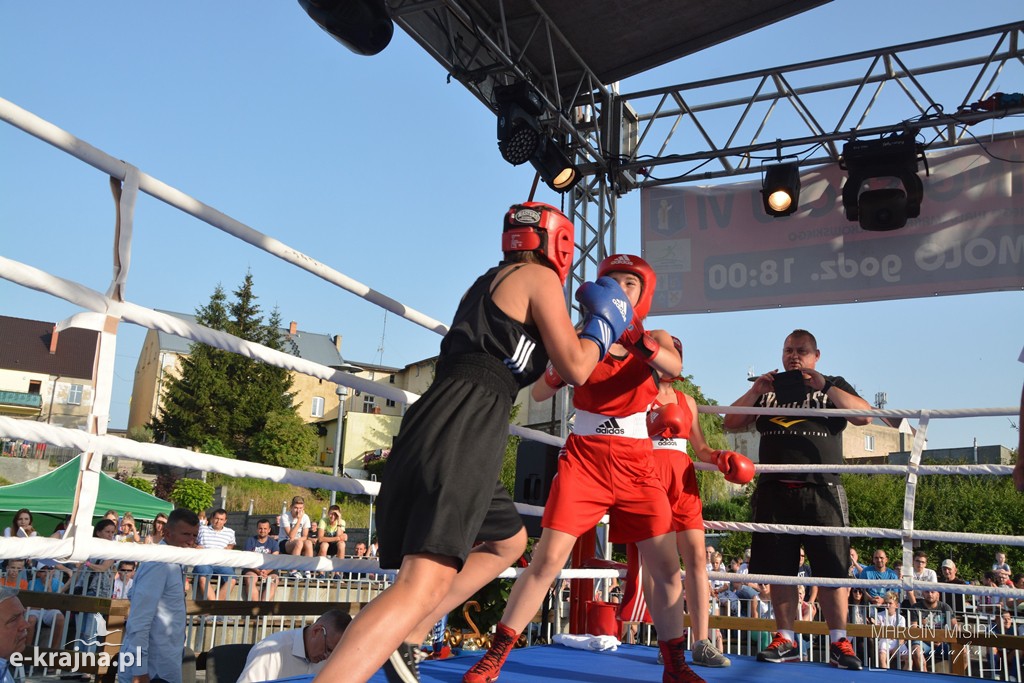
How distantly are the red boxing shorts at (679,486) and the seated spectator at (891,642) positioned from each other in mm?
3608

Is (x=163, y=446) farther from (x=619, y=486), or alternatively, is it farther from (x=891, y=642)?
(x=891, y=642)

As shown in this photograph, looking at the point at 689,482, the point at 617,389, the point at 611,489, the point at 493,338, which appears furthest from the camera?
the point at 689,482

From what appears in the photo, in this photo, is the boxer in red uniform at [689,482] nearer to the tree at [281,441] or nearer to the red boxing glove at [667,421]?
the red boxing glove at [667,421]

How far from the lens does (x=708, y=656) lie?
136 inches

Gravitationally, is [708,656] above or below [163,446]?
below

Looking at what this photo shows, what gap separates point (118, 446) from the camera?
71.1 inches

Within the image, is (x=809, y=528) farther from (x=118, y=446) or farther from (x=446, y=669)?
(x=118, y=446)

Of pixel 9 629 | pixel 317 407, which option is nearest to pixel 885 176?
pixel 9 629

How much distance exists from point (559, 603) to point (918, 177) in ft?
14.3

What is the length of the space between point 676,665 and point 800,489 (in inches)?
57.9

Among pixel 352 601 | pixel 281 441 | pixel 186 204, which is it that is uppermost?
pixel 281 441

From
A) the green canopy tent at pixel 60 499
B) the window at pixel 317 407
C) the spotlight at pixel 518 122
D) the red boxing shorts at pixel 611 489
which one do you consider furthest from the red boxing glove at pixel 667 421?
the window at pixel 317 407

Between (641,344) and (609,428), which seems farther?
(609,428)
